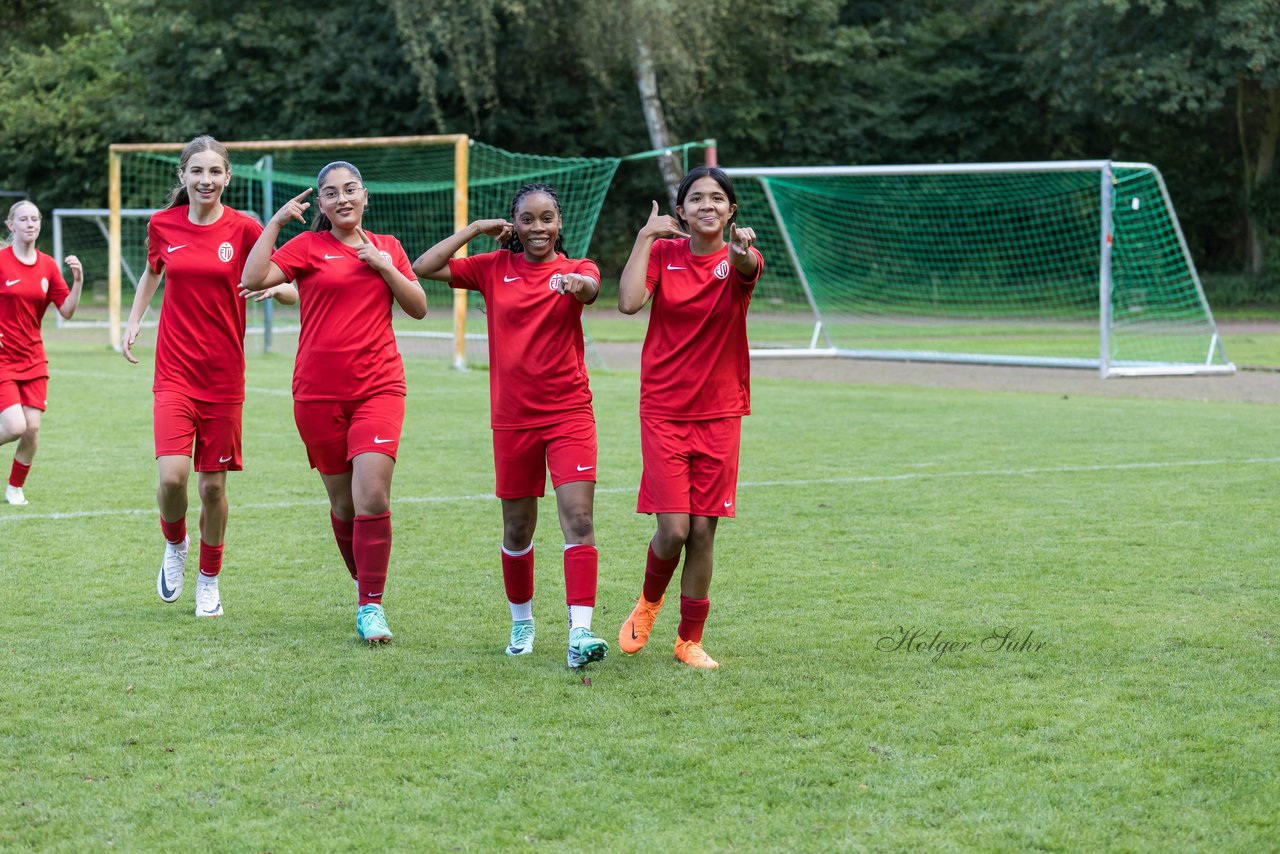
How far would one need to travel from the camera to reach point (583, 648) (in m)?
5.13

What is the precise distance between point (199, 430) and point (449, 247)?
1488 millimetres

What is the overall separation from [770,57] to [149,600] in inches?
1307

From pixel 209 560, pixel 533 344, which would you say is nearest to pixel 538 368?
pixel 533 344

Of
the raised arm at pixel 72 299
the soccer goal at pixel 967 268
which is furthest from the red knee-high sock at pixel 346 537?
the soccer goal at pixel 967 268

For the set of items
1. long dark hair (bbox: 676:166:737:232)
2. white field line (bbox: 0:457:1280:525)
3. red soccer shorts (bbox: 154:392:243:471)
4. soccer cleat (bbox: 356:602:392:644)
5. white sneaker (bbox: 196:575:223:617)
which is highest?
long dark hair (bbox: 676:166:737:232)

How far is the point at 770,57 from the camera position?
37594mm

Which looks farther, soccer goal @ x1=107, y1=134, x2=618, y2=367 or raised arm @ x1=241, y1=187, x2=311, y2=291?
soccer goal @ x1=107, y1=134, x2=618, y2=367

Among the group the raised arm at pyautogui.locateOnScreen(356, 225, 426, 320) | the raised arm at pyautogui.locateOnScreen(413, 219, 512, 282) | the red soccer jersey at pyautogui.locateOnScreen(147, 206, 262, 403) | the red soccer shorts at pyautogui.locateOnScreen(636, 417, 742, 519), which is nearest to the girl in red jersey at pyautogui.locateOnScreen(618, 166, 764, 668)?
the red soccer shorts at pyautogui.locateOnScreen(636, 417, 742, 519)

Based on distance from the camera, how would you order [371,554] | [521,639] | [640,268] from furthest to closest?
[371,554]
[521,639]
[640,268]

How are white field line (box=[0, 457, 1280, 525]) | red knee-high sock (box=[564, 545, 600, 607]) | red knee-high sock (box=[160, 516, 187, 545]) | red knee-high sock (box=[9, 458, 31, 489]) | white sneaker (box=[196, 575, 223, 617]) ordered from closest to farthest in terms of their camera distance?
red knee-high sock (box=[564, 545, 600, 607]) → white sneaker (box=[196, 575, 223, 617]) → red knee-high sock (box=[160, 516, 187, 545]) → white field line (box=[0, 457, 1280, 525]) → red knee-high sock (box=[9, 458, 31, 489])

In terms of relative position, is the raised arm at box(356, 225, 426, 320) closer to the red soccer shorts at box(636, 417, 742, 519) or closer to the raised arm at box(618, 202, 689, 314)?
the raised arm at box(618, 202, 689, 314)

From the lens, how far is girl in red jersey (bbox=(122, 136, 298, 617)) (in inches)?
235

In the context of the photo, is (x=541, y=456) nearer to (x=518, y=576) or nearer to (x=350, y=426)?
(x=518, y=576)

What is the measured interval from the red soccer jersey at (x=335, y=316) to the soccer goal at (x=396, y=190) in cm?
1226
